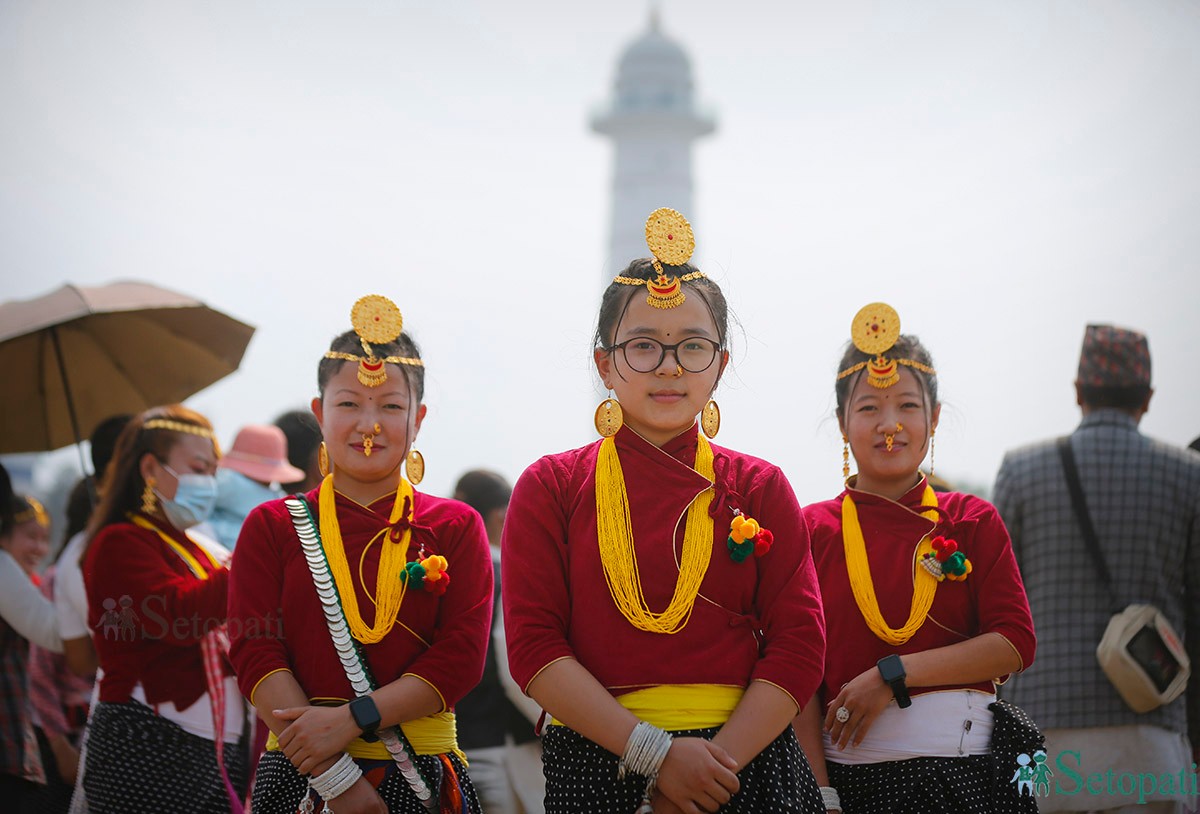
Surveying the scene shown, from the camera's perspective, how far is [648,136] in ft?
147

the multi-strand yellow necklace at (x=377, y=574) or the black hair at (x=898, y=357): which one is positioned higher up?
the black hair at (x=898, y=357)

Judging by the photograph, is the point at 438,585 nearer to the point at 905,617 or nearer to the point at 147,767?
the point at 905,617

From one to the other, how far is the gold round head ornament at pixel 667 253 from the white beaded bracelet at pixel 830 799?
1.40m

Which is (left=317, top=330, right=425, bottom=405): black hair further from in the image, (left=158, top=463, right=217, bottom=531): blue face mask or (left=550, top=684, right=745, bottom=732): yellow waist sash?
(left=550, top=684, right=745, bottom=732): yellow waist sash

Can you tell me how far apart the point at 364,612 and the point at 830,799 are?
1374 mm

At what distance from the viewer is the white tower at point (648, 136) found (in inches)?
1736

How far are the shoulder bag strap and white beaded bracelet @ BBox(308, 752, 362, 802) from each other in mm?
2839

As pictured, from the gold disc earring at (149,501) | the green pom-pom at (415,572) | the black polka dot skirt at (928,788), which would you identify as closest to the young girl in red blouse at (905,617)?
the black polka dot skirt at (928,788)

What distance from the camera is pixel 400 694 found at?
9.68 ft

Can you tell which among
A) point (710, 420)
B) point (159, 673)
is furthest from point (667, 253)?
point (159, 673)

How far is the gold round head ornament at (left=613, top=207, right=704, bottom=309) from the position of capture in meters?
2.89

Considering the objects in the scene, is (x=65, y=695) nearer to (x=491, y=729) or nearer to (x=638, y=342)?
(x=491, y=729)

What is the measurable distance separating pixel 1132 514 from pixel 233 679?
3347 millimetres

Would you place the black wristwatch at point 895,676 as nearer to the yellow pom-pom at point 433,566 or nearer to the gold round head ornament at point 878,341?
the gold round head ornament at point 878,341
